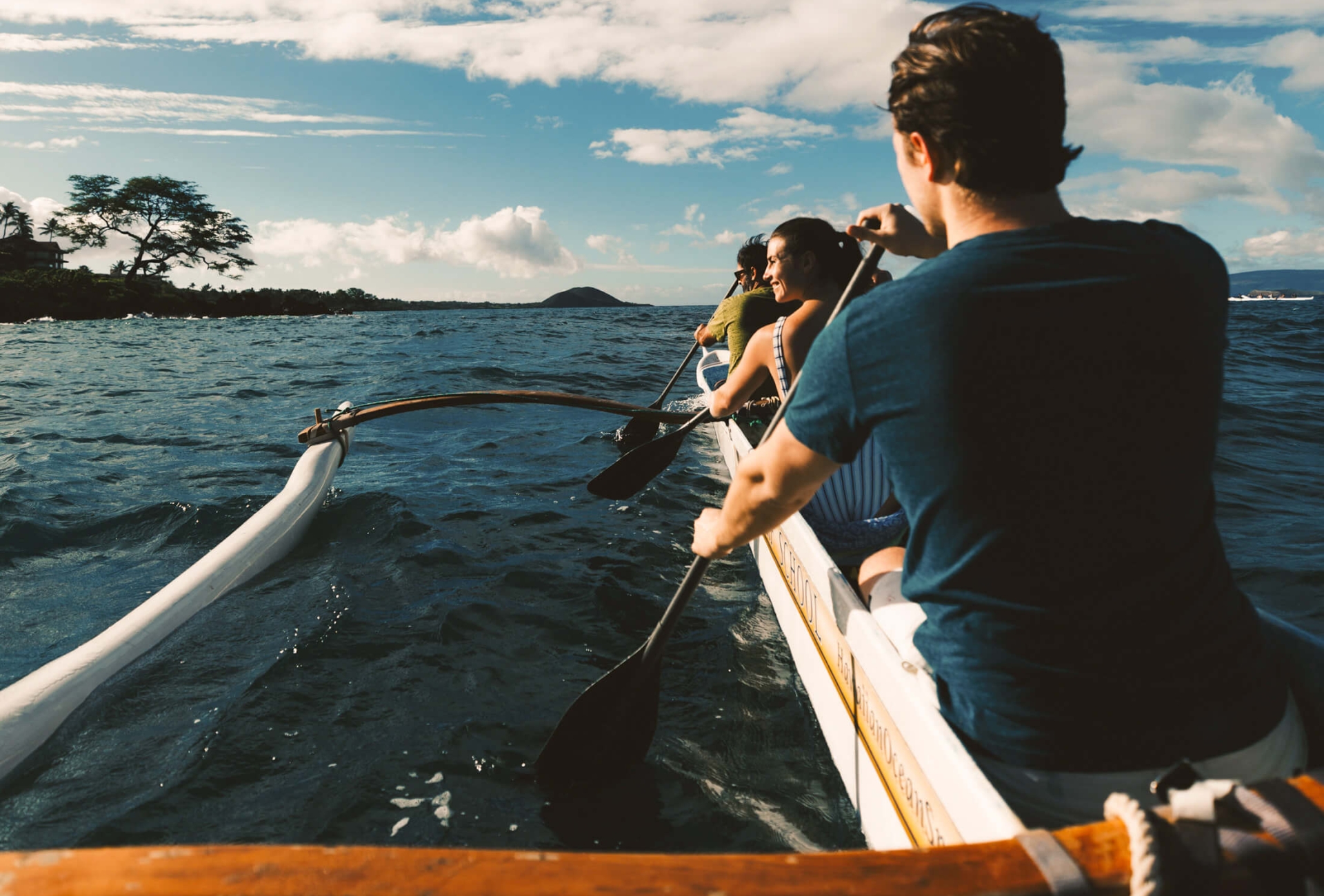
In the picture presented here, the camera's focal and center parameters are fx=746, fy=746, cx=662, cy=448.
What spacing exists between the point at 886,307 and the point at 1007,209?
33 cm

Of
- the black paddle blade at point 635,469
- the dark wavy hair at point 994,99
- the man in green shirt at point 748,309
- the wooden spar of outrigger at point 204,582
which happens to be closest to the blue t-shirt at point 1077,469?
the dark wavy hair at point 994,99

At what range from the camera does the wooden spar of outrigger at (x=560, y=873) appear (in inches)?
38.1

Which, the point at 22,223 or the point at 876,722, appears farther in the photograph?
the point at 22,223

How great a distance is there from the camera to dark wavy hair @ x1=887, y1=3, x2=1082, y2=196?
1345 mm

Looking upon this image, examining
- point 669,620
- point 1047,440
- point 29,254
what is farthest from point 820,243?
point 29,254

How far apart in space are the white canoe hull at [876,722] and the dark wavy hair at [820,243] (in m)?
1.23

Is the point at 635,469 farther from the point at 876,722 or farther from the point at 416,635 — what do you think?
the point at 876,722

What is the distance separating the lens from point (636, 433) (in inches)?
333

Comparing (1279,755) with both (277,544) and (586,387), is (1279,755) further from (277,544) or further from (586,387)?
(586,387)

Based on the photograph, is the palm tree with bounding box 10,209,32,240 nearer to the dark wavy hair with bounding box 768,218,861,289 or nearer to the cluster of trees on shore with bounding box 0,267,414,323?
the cluster of trees on shore with bounding box 0,267,414,323

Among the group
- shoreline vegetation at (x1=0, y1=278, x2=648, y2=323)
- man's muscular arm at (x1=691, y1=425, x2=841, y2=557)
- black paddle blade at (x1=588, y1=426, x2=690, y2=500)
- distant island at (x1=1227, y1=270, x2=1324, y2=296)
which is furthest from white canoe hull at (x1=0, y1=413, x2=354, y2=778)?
distant island at (x1=1227, y1=270, x2=1324, y2=296)

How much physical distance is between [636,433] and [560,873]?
7.51 metres

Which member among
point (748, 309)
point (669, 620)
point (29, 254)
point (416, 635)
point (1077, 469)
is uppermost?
point (29, 254)

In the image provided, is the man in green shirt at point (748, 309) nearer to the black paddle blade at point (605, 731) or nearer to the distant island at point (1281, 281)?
the black paddle blade at point (605, 731)
